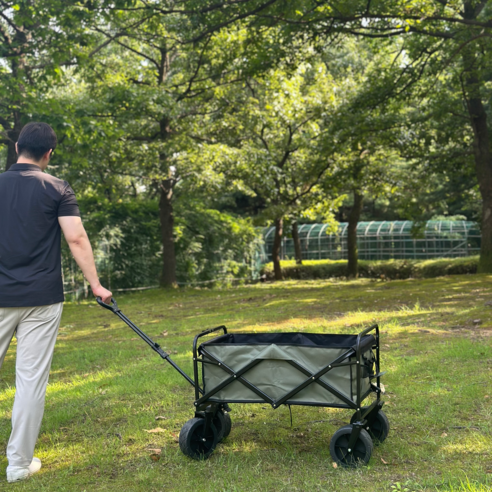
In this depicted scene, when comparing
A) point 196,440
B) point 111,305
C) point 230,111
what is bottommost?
point 196,440

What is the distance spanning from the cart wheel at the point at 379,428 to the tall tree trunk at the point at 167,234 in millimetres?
16011

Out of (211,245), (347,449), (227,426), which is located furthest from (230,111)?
(347,449)

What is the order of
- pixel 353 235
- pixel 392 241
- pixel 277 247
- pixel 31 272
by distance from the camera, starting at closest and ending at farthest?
1. pixel 31 272
2. pixel 277 247
3. pixel 353 235
4. pixel 392 241

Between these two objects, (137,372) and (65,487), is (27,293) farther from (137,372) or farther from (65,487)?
(137,372)

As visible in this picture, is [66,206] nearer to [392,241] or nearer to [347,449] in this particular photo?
[347,449]

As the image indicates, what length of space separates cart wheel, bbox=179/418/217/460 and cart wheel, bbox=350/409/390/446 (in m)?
1.09

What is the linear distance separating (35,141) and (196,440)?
7.36ft

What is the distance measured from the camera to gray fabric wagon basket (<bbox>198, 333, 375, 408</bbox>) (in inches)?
141

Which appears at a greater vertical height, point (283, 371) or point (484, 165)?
point (484, 165)

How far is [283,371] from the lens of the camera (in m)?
3.68

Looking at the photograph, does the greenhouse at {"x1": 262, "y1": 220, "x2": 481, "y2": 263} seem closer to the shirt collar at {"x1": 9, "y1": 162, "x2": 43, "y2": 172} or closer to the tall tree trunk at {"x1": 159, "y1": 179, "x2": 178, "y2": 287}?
the tall tree trunk at {"x1": 159, "y1": 179, "x2": 178, "y2": 287}

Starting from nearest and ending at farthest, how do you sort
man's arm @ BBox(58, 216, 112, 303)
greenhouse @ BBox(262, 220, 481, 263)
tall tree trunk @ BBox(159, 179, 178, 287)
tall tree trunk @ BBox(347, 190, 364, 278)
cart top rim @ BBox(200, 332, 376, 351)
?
man's arm @ BBox(58, 216, 112, 303)
cart top rim @ BBox(200, 332, 376, 351)
tall tree trunk @ BBox(159, 179, 178, 287)
tall tree trunk @ BBox(347, 190, 364, 278)
greenhouse @ BBox(262, 220, 481, 263)

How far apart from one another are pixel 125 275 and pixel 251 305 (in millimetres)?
7596

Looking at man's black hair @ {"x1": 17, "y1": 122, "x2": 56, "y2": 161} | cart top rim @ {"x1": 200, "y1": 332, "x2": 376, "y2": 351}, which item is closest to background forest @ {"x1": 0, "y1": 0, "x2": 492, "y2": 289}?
man's black hair @ {"x1": 17, "y1": 122, "x2": 56, "y2": 161}
